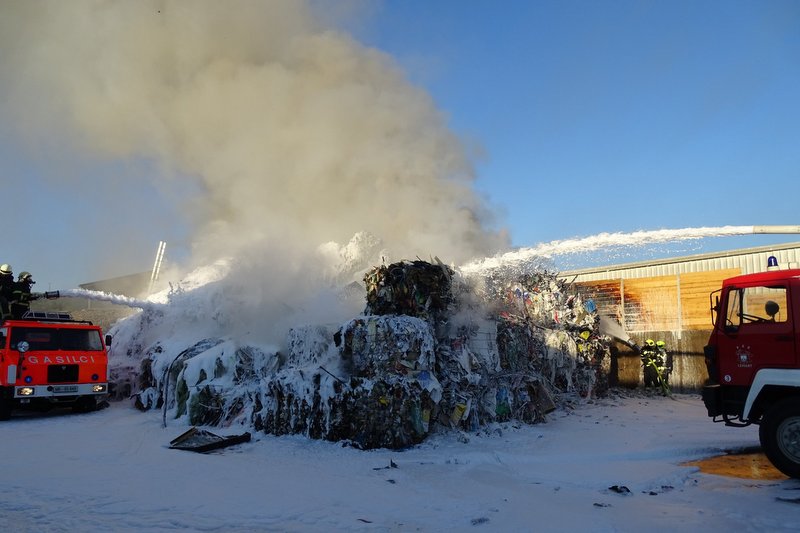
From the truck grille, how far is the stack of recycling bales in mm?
1409

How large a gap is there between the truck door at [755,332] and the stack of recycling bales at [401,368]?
3502mm

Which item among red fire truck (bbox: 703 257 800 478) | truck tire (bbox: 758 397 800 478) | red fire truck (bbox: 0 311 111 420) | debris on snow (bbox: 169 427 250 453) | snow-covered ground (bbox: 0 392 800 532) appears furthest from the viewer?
red fire truck (bbox: 0 311 111 420)

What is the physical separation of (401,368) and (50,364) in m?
7.86

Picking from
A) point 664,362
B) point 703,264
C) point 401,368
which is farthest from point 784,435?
point 703,264

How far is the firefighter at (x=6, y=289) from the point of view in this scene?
42.0 feet

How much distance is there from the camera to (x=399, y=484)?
19.9ft

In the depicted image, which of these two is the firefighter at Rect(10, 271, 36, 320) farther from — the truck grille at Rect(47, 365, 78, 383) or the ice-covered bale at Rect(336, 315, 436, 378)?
the ice-covered bale at Rect(336, 315, 436, 378)

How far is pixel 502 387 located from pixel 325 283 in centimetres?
540

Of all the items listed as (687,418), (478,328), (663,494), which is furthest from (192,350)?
(687,418)

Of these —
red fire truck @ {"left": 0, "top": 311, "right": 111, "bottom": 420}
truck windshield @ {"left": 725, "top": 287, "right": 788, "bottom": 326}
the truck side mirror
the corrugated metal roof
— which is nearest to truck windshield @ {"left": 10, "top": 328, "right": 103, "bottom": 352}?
red fire truck @ {"left": 0, "top": 311, "right": 111, "bottom": 420}

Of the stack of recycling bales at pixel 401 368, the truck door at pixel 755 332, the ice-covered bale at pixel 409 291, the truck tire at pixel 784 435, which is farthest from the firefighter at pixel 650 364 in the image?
the truck tire at pixel 784 435

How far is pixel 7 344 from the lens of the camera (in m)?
11.0

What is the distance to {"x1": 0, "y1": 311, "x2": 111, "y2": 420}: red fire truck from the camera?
10.8m

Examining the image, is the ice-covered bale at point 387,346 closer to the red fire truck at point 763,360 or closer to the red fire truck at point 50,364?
the red fire truck at point 763,360
